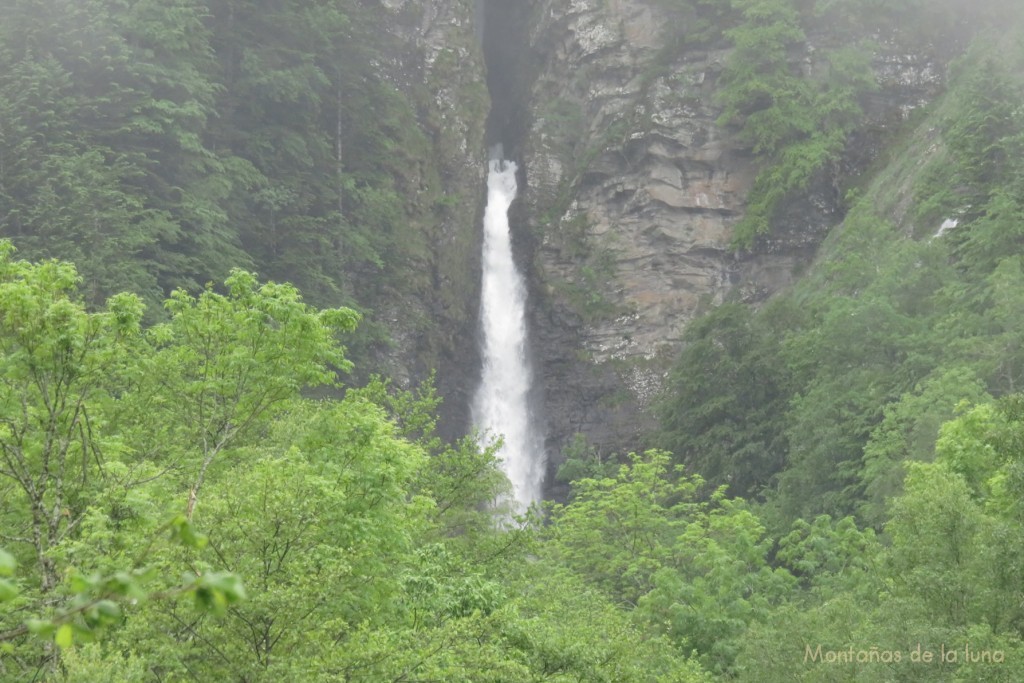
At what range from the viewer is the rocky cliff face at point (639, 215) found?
2013 inches

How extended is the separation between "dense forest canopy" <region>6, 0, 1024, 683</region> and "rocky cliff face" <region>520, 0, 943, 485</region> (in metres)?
1.34

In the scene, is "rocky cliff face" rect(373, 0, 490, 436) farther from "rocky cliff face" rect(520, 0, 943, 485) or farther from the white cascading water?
"rocky cliff face" rect(520, 0, 943, 485)

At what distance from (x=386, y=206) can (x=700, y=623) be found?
91.7 feet

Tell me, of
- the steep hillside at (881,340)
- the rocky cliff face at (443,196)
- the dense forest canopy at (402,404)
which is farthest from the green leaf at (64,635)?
the rocky cliff face at (443,196)

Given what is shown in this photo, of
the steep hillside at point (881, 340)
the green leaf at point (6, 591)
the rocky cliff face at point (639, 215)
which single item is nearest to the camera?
the green leaf at point (6, 591)

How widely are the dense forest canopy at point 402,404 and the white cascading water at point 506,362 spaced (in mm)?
2607

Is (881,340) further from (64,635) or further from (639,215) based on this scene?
(64,635)

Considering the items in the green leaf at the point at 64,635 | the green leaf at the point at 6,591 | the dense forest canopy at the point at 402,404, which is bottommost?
the green leaf at the point at 64,635

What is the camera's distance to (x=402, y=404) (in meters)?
25.3

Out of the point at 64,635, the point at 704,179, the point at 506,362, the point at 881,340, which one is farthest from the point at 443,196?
the point at 64,635

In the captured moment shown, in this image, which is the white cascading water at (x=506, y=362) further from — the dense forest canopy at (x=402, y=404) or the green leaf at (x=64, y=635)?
the green leaf at (x=64, y=635)

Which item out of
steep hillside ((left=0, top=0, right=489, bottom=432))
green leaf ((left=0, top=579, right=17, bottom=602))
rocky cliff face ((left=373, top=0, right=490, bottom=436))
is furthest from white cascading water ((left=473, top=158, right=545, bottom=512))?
green leaf ((left=0, top=579, right=17, bottom=602))

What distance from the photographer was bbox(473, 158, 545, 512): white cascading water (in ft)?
160

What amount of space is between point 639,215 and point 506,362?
364 inches
